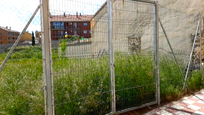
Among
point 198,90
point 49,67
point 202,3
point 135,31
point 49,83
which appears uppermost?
point 202,3

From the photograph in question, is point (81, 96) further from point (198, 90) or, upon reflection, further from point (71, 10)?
point (198, 90)

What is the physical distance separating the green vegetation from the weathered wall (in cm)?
43

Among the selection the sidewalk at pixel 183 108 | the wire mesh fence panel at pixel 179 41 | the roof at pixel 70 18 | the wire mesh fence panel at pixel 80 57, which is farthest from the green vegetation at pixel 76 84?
the wire mesh fence panel at pixel 179 41

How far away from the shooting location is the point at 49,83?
2320mm

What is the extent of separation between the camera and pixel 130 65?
11.4 feet

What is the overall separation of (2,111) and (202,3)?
19.9ft

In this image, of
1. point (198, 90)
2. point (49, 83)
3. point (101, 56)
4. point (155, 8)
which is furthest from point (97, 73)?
point (198, 90)

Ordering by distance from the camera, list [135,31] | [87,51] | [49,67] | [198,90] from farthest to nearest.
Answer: [198,90] → [135,31] → [87,51] → [49,67]

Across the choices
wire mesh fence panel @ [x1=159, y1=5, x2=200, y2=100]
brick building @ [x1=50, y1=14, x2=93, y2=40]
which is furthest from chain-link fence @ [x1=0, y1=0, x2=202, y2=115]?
wire mesh fence panel @ [x1=159, y1=5, x2=200, y2=100]

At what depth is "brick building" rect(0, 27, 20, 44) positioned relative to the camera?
253 centimetres

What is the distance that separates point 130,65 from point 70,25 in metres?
1.62

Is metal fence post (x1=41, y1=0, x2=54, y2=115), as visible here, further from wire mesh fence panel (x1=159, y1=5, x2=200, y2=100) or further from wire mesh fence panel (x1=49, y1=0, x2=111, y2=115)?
wire mesh fence panel (x1=159, y1=5, x2=200, y2=100)

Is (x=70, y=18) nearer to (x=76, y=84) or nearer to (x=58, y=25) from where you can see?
(x=58, y=25)

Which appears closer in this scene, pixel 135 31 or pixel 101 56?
pixel 101 56
